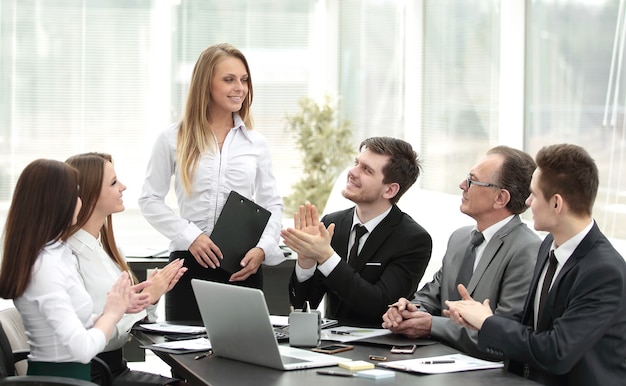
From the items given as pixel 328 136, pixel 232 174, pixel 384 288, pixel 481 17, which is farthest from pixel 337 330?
pixel 328 136

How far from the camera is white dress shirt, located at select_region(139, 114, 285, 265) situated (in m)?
3.74

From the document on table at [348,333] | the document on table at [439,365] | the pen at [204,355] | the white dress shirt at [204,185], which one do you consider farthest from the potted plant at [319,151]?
the document on table at [439,365]

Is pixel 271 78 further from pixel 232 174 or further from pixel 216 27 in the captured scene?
pixel 232 174

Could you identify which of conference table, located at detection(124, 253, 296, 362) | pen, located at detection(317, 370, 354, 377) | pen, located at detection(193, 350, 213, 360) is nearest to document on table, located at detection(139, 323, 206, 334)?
pen, located at detection(193, 350, 213, 360)

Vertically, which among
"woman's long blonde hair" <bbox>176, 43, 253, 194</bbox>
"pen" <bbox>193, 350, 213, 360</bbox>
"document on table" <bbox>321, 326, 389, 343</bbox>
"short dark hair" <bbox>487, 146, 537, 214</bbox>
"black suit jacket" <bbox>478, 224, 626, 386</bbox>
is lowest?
"document on table" <bbox>321, 326, 389, 343</bbox>

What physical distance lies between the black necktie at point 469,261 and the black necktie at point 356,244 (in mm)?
426

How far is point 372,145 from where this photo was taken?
3.63 meters

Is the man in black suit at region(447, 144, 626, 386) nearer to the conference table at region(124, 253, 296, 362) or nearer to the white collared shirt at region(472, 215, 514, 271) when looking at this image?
the white collared shirt at region(472, 215, 514, 271)

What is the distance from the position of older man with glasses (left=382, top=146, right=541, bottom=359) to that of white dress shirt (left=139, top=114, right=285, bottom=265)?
79 cm

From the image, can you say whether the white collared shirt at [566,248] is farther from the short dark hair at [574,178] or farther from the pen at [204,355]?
the pen at [204,355]

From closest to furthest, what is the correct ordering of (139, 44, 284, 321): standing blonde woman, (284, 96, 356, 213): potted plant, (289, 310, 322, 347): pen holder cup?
(289, 310, 322, 347): pen holder cup → (139, 44, 284, 321): standing blonde woman → (284, 96, 356, 213): potted plant

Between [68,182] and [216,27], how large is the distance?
646 cm

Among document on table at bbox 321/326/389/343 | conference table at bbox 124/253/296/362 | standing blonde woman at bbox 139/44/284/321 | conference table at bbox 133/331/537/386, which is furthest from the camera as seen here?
conference table at bbox 124/253/296/362

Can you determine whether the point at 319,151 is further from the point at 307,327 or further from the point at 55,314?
the point at 55,314
